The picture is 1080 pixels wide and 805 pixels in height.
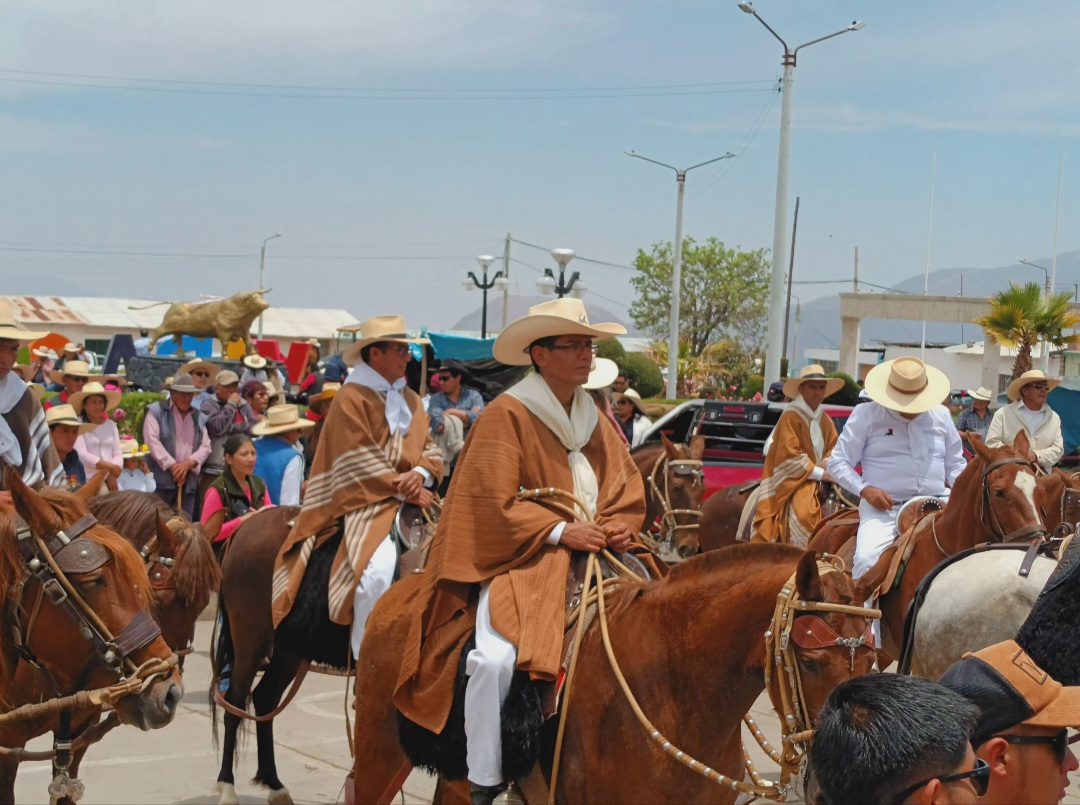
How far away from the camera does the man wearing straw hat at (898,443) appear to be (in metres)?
8.04

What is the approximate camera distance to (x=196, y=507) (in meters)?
12.6

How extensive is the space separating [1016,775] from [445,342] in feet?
62.5

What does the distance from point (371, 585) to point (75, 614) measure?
7.30ft

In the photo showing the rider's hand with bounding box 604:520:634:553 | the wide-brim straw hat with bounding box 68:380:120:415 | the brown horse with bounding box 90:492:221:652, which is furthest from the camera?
the wide-brim straw hat with bounding box 68:380:120:415

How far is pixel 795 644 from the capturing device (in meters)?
4.10

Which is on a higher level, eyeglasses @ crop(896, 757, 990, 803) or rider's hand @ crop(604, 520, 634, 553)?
eyeglasses @ crop(896, 757, 990, 803)

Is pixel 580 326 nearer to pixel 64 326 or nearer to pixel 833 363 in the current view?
pixel 833 363

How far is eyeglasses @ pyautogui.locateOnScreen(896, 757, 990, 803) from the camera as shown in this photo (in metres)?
2.05

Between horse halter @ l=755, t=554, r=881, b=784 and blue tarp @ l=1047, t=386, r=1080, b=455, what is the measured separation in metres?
15.1

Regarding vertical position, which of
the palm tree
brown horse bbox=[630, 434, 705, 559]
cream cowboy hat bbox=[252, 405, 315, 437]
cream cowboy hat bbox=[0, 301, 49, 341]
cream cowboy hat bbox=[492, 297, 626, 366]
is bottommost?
brown horse bbox=[630, 434, 705, 559]

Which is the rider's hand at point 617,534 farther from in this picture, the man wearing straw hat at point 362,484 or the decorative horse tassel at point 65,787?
the decorative horse tassel at point 65,787

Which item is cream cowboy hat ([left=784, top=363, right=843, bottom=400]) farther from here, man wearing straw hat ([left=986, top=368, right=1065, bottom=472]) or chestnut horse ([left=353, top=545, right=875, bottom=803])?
chestnut horse ([left=353, top=545, right=875, bottom=803])

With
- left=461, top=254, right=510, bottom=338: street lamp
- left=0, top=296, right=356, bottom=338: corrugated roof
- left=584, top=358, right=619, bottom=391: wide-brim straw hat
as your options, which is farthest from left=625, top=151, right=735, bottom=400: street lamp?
left=0, top=296, right=356, bottom=338: corrugated roof

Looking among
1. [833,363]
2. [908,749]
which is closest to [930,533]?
[908,749]
